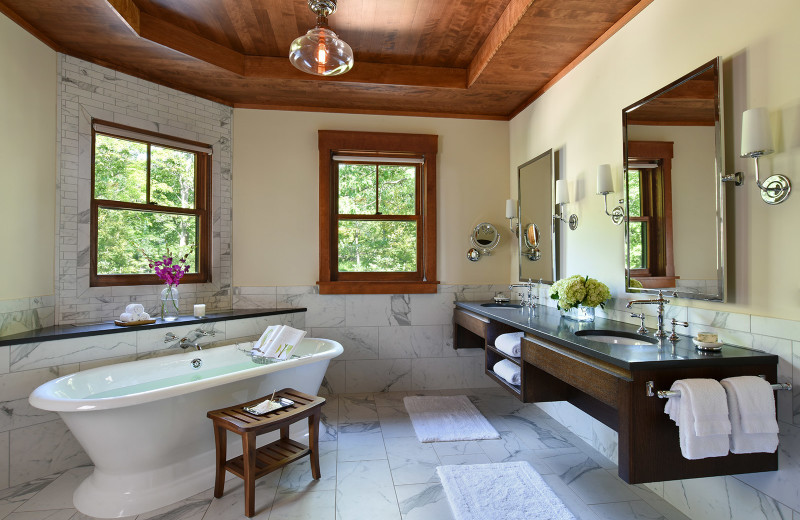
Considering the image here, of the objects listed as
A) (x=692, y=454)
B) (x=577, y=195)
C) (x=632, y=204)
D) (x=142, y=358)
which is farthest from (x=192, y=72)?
(x=692, y=454)

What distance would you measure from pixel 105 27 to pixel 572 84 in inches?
122

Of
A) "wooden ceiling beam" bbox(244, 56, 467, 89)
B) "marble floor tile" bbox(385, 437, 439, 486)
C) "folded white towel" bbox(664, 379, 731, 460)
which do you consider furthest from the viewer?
"wooden ceiling beam" bbox(244, 56, 467, 89)

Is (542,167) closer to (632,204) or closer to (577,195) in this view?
(577,195)

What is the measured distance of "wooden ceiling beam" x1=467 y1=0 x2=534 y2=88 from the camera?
268cm

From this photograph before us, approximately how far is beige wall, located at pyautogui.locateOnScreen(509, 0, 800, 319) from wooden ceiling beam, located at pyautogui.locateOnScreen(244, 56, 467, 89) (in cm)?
94

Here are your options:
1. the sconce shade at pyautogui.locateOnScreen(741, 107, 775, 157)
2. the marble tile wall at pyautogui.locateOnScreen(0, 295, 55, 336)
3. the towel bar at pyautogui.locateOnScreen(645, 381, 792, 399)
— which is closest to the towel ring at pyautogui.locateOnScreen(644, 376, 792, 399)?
the towel bar at pyautogui.locateOnScreen(645, 381, 792, 399)

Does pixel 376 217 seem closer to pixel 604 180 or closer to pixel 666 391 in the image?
pixel 604 180

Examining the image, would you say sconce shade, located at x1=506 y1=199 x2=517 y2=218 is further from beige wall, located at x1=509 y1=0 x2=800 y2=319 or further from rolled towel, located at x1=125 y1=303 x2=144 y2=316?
rolled towel, located at x1=125 y1=303 x2=144 y2=316

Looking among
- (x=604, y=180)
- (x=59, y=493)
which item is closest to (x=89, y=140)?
(x=59, y=493)

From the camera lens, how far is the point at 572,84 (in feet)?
10.6

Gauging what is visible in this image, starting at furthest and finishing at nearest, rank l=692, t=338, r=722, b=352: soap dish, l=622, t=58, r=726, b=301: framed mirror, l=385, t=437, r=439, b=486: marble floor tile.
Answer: l=385, t=437, r=439, b=486: marble floor tile, l=622, t=58, r=726, b=301: framed mirror, l=692, t=338, r=722, b=352: soap dish

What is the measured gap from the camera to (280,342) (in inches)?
129

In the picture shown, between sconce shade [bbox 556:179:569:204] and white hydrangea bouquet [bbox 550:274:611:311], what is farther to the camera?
sconce shade [bbox 556:179:569:204]

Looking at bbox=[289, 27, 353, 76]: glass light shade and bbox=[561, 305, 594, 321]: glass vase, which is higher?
bbox=[289, 27, 353, 76]: glass light shade
